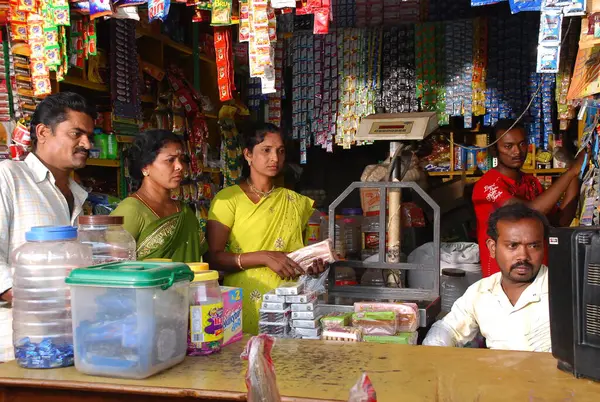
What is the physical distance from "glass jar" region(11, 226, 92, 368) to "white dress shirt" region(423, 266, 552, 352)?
112cm

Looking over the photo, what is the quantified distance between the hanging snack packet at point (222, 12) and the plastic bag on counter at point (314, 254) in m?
1.14

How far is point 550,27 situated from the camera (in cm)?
224

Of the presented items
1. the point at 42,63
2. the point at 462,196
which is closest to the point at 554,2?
the point at 42,63

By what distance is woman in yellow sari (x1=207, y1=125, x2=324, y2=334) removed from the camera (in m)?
2.57

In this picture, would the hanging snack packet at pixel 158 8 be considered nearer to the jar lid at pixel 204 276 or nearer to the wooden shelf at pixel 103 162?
the wooden shelf at pixel 103 162

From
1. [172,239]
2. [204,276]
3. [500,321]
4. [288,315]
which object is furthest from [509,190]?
[204,276]

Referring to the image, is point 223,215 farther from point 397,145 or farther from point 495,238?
point 495,238

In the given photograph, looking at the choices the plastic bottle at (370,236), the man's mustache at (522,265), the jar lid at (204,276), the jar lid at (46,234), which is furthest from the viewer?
the plastic bottle at (370,236)

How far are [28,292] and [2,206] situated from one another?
509mm

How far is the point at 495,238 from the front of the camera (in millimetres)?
2160

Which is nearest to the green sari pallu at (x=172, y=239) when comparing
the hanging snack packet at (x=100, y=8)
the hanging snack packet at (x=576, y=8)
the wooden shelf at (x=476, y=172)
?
the hanging snack packet at (x=100, y=8)

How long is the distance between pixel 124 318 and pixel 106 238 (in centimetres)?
51

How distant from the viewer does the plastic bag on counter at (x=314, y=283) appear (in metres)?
2.23

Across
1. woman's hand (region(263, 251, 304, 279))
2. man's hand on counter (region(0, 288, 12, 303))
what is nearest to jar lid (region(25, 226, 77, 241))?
man's hand on counter (region(0, 288, 12, 303))
